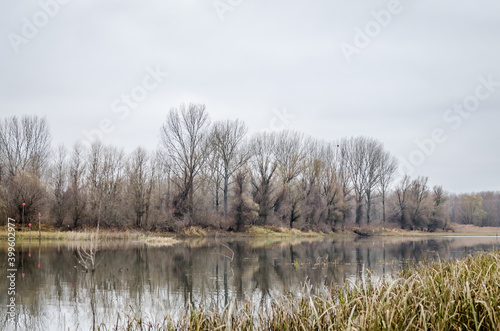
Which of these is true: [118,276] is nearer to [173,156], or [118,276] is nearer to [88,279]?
[88,279]

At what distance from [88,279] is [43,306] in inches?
158

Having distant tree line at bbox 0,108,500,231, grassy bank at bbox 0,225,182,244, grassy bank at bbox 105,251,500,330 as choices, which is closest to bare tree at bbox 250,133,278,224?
distant tree line at bbox 0,108,500,231

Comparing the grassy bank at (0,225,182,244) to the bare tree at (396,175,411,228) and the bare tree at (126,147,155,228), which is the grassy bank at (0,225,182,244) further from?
the bare tree at (396,175,411,228)

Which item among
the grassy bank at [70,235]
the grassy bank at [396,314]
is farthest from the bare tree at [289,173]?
the grassy bank at [396,314]

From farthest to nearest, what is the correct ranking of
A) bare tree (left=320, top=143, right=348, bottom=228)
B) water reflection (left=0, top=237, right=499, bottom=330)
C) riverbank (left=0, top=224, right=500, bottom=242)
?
bare tree (left=320, top=143, right=348, bottom=228) → riverbank (left=0, top=224, right=500, bottom=242) → water reflection (left=0, top=237, right=499, bottom=330)

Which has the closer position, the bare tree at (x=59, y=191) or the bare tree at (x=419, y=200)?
the bare tree at (x=59, y=191)

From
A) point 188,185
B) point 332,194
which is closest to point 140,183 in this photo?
point 188,185

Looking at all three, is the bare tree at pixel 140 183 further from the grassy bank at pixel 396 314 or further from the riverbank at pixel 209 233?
the grassy bank at pixel 396 314

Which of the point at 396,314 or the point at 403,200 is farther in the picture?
the point at 403,200

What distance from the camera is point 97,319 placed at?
28.5ft

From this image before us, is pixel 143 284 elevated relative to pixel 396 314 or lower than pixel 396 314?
lower

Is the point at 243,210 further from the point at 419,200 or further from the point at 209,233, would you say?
the point at 419,200

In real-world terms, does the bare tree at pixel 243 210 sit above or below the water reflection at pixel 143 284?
above

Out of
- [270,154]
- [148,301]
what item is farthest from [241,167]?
[148,301]
